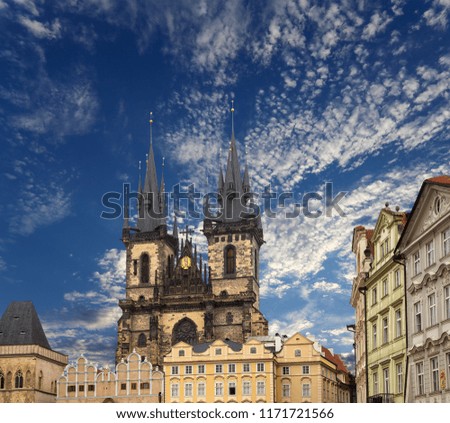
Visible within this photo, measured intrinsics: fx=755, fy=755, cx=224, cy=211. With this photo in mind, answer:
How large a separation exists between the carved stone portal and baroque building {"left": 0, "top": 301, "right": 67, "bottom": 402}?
47.4ft

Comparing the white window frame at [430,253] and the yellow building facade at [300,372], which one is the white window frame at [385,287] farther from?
the yellow building facade at [300,372]

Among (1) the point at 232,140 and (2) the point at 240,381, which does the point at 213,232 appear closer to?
(1) the point at 232,140

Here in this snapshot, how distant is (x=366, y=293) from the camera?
37625 millimetres

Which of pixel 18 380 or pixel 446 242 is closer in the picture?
pixel 446 242

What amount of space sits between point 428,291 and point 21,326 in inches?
2291

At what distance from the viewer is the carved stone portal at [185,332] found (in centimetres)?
8931

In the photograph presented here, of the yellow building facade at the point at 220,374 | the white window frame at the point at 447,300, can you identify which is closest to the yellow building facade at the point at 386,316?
the white window frame at the point at 447,300

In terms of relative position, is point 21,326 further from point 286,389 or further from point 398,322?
point 398,322

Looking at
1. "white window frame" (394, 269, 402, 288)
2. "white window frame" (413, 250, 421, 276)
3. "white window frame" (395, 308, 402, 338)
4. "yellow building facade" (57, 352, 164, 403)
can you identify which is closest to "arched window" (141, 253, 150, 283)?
"yellow building facade" (57, 352, 164, 403)

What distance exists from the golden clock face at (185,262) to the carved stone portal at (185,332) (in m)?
7.20

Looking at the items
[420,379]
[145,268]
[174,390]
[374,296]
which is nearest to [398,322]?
[420,379]

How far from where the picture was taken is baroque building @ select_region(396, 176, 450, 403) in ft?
86.2

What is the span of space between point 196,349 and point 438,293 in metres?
52.9

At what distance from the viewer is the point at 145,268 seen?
95.6 metres
